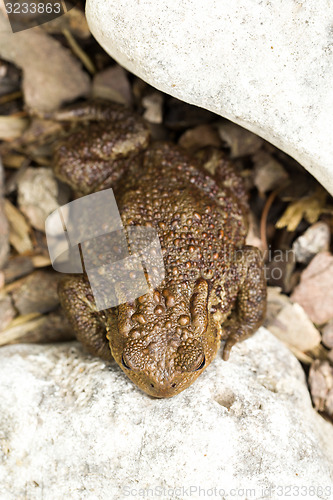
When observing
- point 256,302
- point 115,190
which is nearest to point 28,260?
point 115,190

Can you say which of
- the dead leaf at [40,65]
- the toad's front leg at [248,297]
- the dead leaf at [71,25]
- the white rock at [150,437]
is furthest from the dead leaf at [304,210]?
the dead leaf at [71,25]

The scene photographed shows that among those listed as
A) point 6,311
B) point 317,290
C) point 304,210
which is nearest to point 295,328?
point 317,290

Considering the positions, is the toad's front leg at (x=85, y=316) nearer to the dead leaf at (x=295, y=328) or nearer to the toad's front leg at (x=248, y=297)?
the toad's front leg at (x=248, y=297)

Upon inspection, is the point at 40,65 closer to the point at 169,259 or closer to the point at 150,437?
the point at 169,259

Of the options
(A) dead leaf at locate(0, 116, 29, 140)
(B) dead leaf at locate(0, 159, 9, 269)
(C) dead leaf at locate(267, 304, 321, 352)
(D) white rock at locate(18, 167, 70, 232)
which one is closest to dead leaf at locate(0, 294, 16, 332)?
(B) dead leaf at locate(0, 159, 9, 269)

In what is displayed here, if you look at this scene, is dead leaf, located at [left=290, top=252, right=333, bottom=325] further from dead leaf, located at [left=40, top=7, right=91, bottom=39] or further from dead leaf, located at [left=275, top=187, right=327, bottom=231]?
dead leaf, located at [left=40, top=7, right=91, bottom=39]

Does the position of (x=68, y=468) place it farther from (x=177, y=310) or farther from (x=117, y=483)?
(x=177, y=310)
